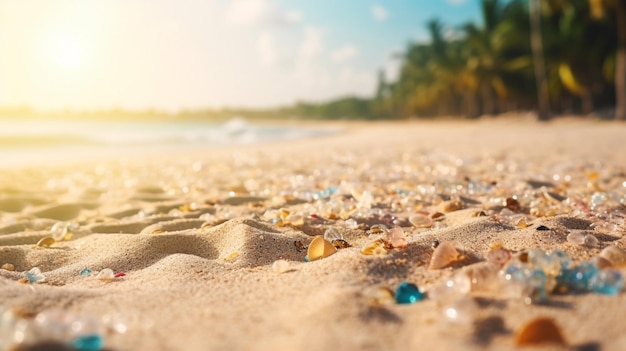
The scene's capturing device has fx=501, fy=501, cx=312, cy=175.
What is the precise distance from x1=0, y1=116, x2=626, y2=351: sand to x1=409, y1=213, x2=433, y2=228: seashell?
28 mm

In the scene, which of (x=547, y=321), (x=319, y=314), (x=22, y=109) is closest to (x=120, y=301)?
(x=319, y=314)

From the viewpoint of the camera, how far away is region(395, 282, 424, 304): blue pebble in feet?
4.19

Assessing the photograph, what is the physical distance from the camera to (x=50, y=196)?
3.62 meters

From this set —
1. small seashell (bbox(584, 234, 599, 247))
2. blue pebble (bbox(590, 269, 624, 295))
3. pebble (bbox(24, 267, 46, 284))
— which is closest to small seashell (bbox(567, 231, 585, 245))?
small seashell (bbox(584, 234, 599, 247))

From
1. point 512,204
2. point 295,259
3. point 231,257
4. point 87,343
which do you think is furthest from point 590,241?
point 87,343

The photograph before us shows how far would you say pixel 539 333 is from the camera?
1011 mm

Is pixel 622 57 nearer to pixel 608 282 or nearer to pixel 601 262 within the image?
pixel 601 262

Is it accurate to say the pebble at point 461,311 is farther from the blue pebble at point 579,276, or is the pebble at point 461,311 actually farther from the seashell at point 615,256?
the seashell at point 615,256

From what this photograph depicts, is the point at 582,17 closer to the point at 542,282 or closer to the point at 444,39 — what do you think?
the point at 444,39

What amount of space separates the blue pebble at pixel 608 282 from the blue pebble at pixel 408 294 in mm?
426

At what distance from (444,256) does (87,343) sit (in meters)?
1.02

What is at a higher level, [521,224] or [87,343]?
[87,343]

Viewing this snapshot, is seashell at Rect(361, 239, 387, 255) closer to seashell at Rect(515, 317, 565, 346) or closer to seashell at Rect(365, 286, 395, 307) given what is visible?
seashell at Rect(365, 286, 395, 307)

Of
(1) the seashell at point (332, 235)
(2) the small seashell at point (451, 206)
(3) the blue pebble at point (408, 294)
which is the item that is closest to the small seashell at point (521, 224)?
(2) the small seashell at point (451, 206)
